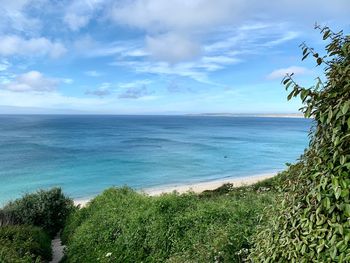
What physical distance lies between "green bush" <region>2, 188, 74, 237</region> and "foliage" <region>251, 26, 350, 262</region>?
587 inches

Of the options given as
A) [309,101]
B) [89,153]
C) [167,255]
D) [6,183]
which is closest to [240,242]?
[167,255]

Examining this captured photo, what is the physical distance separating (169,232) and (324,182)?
6.26 metres

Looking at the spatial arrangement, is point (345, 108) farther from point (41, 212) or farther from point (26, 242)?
point (41, 212)

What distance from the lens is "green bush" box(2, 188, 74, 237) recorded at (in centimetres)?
1550

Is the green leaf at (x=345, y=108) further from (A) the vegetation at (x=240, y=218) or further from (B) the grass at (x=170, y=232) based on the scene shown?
(B) the grass at (x=170, y=232)

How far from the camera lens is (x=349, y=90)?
272 centimetres

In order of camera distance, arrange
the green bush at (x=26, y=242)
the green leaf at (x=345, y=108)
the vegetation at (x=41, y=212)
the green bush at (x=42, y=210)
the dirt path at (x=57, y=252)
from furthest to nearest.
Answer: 1. the green bush at (x=42, y=210)
2. the vegetation at (x=41, y=212)
3. the dirt path at (x=57, y=252)
4. the green bush at (x=26, y=242)
5. the green leaf at (x=345, y=108)

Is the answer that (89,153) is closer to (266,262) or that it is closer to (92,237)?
(92,237)

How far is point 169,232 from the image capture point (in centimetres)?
846

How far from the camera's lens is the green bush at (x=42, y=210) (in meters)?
15.5

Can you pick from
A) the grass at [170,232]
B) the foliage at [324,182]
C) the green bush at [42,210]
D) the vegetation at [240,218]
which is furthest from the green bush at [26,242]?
the foliage at [324,182]

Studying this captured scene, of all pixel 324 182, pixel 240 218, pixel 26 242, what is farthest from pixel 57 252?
pixel 324 182

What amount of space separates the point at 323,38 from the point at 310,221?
5.63 ft

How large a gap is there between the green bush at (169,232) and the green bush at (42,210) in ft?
17.2
